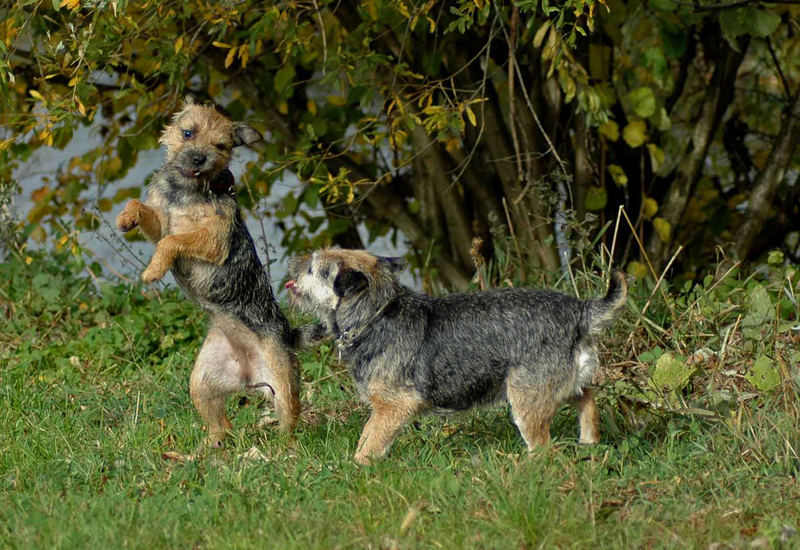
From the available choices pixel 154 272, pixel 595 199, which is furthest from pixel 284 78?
pixel 154 272

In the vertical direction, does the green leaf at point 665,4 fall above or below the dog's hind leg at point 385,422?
above

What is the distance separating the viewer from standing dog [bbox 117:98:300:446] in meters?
5.58

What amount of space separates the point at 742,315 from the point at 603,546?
9.51 feet

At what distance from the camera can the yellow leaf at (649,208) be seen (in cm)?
824

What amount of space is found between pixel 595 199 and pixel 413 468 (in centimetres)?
373

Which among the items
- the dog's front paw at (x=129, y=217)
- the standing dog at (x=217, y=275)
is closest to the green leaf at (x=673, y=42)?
the standing dog at (x=217, y=275)

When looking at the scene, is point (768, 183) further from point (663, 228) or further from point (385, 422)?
point (385, 422)

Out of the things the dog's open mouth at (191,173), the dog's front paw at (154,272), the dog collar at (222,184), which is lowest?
the dog's front paw at (154,272)

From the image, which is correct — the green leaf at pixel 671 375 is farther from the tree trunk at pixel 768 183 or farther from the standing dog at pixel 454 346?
the tree trunk at pixel 768 183

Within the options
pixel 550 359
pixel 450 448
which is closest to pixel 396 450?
pixel 450 448

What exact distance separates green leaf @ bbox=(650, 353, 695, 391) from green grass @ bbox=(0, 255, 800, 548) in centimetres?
8

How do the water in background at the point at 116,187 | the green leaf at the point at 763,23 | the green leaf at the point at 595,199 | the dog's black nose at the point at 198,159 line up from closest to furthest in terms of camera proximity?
the dog's black nose at the point at 198,159, the green leaf at the point at 763,23, the green leaf at the point at 595,199, the water in background at the point at 116,187

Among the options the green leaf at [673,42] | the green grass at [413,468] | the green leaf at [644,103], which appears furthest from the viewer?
the green leaf at [644,103]

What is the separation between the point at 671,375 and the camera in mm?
5812
